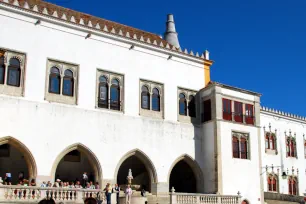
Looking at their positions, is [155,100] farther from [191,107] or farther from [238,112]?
[238,112]

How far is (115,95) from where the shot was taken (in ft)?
77.0

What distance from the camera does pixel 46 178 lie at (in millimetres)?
20141

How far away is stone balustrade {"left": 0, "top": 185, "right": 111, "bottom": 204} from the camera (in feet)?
55.6

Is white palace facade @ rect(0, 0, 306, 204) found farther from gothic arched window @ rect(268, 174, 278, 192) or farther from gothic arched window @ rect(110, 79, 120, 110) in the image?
gothic arched window @ rect(268, 174, 278, 192)

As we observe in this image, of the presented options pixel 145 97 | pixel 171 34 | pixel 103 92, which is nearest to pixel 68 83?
pixel 103 92

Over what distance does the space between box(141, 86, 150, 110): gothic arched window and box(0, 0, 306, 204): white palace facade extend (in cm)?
6

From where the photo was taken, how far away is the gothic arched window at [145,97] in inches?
966

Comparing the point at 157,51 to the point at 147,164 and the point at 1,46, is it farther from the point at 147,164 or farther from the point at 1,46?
the point at 1,46

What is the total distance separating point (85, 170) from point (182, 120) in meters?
6.26

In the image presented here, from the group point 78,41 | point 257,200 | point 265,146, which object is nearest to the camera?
point 78,41

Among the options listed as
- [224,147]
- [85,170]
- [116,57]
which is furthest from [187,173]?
[116,57]

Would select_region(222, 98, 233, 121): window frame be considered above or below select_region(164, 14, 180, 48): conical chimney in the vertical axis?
below

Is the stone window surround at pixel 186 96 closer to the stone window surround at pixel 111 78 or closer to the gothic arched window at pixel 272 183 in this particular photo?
the stone window surround at pixel 111 78

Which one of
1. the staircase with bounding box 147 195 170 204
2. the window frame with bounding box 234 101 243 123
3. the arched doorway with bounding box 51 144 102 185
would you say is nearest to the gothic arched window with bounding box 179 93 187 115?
the window frame with bounding box 234 101 243 123
